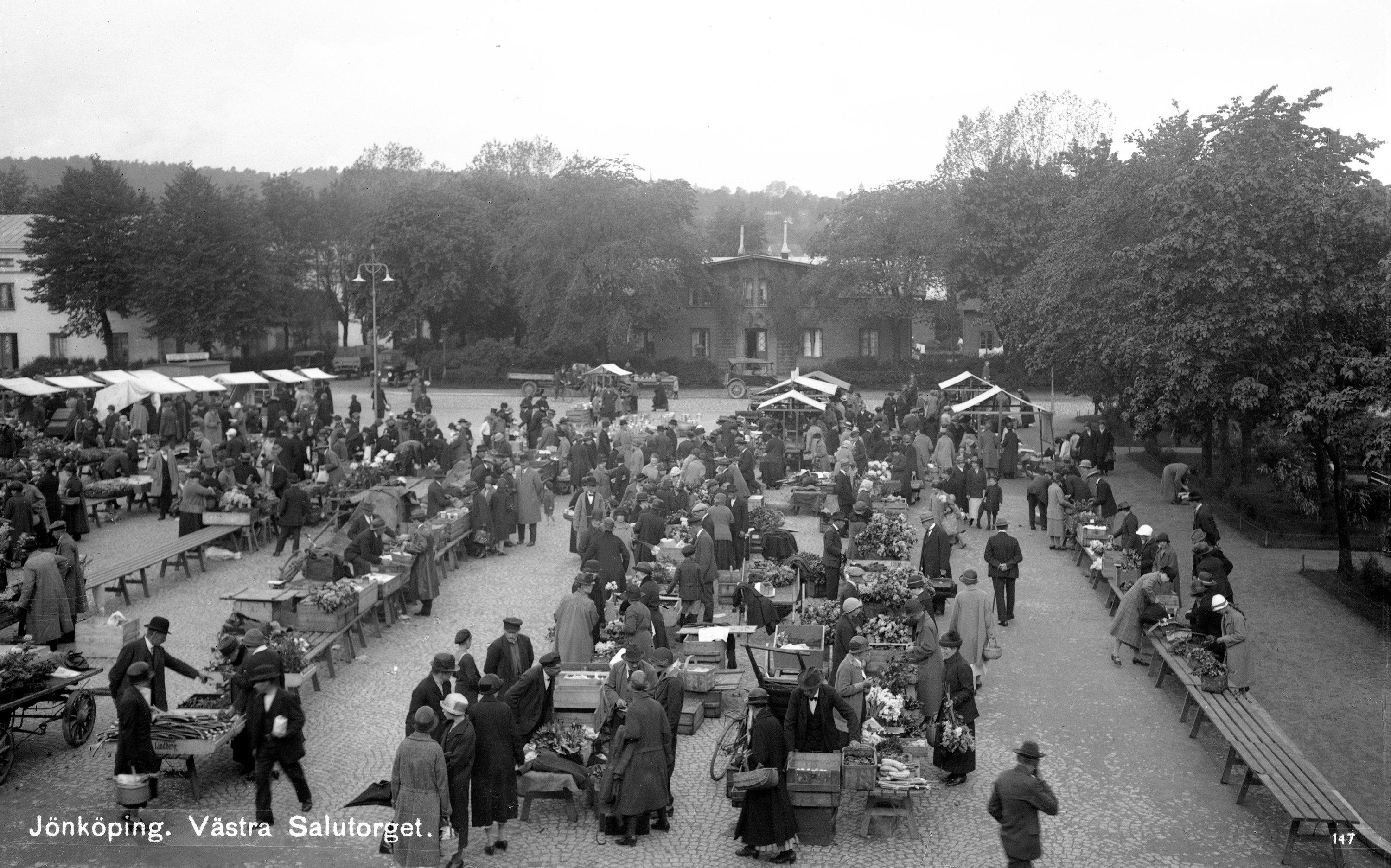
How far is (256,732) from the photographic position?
31.1 feet

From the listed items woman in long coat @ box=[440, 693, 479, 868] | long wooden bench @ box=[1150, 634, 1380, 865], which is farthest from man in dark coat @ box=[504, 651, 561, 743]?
long wooden bench @ box=[1150, 634, 1380, 865]

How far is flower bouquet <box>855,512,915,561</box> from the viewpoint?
17266 mm

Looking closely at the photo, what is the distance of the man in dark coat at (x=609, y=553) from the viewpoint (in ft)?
50.4

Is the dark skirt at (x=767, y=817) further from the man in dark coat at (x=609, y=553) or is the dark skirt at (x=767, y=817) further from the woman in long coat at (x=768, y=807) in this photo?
the man in dark coat at (x=609, y=553)

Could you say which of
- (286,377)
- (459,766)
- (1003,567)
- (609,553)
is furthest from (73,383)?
(459,766)

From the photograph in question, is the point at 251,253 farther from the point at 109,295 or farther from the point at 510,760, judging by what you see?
the point at 510,760

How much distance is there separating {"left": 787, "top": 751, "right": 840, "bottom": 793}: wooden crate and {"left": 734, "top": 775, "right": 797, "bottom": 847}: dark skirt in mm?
264

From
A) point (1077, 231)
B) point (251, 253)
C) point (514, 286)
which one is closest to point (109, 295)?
point (251, 253)

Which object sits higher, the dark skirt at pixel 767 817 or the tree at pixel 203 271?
the tree at pixel 203 271

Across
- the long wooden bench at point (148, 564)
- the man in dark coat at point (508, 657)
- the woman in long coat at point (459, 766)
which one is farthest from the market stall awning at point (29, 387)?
the woman in long coat at point (459, 766)

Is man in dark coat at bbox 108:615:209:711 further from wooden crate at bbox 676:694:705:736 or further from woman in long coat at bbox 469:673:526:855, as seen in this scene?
wooden crate at bbox 676:694:705:736

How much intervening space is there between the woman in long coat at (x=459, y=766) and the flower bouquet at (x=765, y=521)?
31.1 feet

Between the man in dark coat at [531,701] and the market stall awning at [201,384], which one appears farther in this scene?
the market stall awning at [201,384]

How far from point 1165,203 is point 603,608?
13.7m
